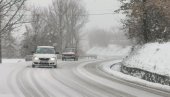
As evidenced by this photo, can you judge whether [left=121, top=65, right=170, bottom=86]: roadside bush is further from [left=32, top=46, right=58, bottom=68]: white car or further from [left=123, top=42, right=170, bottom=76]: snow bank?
[left=32, top=46, right=58, bottom=68]: white car

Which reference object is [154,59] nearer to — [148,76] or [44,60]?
[148,76]

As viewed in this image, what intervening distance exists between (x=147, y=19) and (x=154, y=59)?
12123mm

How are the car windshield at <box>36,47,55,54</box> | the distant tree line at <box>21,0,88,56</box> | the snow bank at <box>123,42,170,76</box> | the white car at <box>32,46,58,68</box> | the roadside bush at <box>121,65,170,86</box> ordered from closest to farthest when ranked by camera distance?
the roadside bush at <box>121,65,170,86</box> < the snow bank at <box>123,42,170,76</box> < the white car at <box>32,46,58,68</box> < the car windshield at <box>36,47,55,54</box> < the distant tree line at <box>21,0,88,56</box>

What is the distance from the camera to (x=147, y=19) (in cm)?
3800

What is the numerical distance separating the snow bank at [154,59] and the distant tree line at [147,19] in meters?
5.23

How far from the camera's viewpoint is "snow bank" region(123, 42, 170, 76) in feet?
77.4

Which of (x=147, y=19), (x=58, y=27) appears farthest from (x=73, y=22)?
(x=147, y=19)

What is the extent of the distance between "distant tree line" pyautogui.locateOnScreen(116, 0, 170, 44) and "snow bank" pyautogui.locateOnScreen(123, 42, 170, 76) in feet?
17.2

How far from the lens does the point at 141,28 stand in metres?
38.9

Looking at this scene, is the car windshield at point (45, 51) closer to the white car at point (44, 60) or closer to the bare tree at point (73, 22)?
the white car at point (44, 60)

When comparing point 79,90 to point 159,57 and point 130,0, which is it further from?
point 130,0

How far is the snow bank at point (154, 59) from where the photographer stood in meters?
23.6

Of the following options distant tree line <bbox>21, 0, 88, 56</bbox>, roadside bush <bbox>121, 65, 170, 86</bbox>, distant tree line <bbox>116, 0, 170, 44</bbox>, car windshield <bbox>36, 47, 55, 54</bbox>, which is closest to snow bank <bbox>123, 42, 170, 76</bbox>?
roadside bush <bbox>121, 65, 170, 86</bbox>

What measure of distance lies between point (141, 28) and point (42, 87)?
2213 cm
